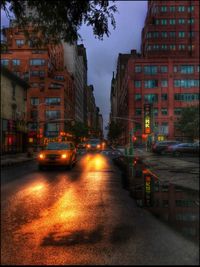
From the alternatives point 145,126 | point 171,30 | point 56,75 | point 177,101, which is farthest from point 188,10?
point 145,126

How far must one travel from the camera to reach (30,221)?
6816mm

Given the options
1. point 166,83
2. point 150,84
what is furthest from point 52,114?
point 166,83

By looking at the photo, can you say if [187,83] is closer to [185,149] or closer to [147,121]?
[147,121]

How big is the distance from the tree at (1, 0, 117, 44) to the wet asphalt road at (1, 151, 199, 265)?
3.75 metres

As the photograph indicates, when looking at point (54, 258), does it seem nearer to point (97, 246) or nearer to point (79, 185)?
point (97, 246)

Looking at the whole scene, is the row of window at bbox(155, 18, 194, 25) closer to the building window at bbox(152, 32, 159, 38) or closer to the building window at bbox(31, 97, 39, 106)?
the building window at bbox(152, 32, 159, 38)

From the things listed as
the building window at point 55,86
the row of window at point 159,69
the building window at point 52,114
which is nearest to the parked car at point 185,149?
the building window at point 52,114

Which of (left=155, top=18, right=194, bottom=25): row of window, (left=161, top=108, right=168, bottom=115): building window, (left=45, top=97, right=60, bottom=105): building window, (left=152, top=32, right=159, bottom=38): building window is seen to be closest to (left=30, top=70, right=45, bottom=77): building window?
(left=45, top=97, right=60, bottom=105): building window

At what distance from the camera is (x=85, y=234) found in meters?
5.88

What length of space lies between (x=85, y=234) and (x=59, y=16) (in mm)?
3976

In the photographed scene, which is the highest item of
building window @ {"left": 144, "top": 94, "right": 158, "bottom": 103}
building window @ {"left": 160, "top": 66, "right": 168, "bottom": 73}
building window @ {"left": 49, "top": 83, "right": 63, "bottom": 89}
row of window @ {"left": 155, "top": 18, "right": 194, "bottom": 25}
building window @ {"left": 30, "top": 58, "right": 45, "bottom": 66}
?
row of window @ {"left": 155, "top": 18, "right": 194, "bottom": 25}

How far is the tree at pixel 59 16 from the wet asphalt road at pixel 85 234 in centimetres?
375

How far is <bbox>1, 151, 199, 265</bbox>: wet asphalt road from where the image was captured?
15.3 ft

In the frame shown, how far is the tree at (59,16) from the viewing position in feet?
19.4
